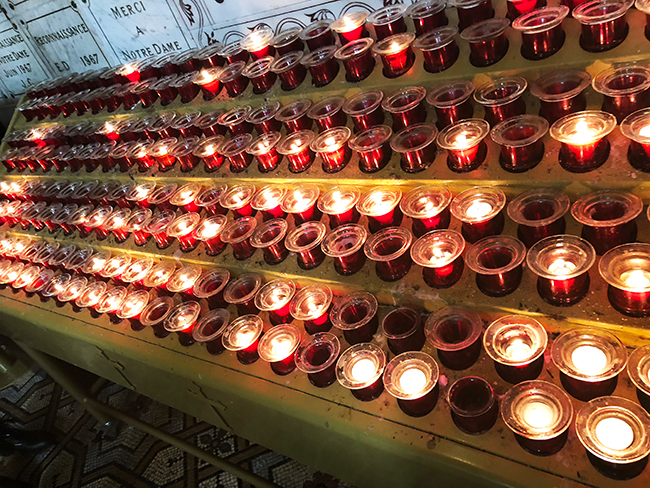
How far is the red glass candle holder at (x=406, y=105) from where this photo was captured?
128cm

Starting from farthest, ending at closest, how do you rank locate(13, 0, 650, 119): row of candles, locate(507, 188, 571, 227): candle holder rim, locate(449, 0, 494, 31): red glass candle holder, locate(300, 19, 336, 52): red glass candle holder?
locate(300, 19, 336, 52): red glass candle holder → locate(449, 0, 494, 31): red glass candle holder → locate(13, 0, 650, 119): row of candles → locate(507, 188, 571, 227): candle holder rim

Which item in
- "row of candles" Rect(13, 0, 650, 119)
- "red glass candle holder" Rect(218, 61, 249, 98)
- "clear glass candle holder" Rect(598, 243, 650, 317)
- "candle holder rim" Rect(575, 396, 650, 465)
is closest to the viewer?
"candle holder rim" Rect(575, 396, 650, 465)

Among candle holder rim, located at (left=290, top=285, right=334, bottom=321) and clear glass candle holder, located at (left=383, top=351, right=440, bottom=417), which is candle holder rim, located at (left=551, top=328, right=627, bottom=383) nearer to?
clear glass candle holder, located at (left=383, top=351, right=440, bottom=417)

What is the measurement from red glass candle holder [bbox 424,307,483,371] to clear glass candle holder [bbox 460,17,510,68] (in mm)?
685

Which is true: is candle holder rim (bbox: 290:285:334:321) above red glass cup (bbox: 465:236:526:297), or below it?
below

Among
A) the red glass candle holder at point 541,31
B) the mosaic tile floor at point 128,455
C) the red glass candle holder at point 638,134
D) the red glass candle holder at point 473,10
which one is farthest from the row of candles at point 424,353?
the mosaic tile floor at point 128,455

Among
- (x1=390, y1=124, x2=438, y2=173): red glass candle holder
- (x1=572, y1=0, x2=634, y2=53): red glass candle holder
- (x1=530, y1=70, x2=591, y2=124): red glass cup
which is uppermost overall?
(x1=572, y1=0, x2=634, y2=53): red glass candle holder

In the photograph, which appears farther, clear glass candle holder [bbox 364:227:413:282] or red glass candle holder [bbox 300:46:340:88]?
red glass candle holder [bbox 300:46:340:88]

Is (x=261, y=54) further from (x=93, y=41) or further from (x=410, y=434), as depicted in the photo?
(x=93, y=41)

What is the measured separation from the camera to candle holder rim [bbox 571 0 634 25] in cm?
100

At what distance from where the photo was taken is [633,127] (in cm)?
94

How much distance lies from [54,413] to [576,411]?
3.36 m

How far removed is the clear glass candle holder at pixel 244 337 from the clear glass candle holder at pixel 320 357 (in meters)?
0.17

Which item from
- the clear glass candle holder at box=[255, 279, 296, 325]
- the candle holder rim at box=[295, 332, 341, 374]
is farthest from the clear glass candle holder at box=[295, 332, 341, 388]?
the clear glass candle holder at box=[255, 279, 296, 325]
